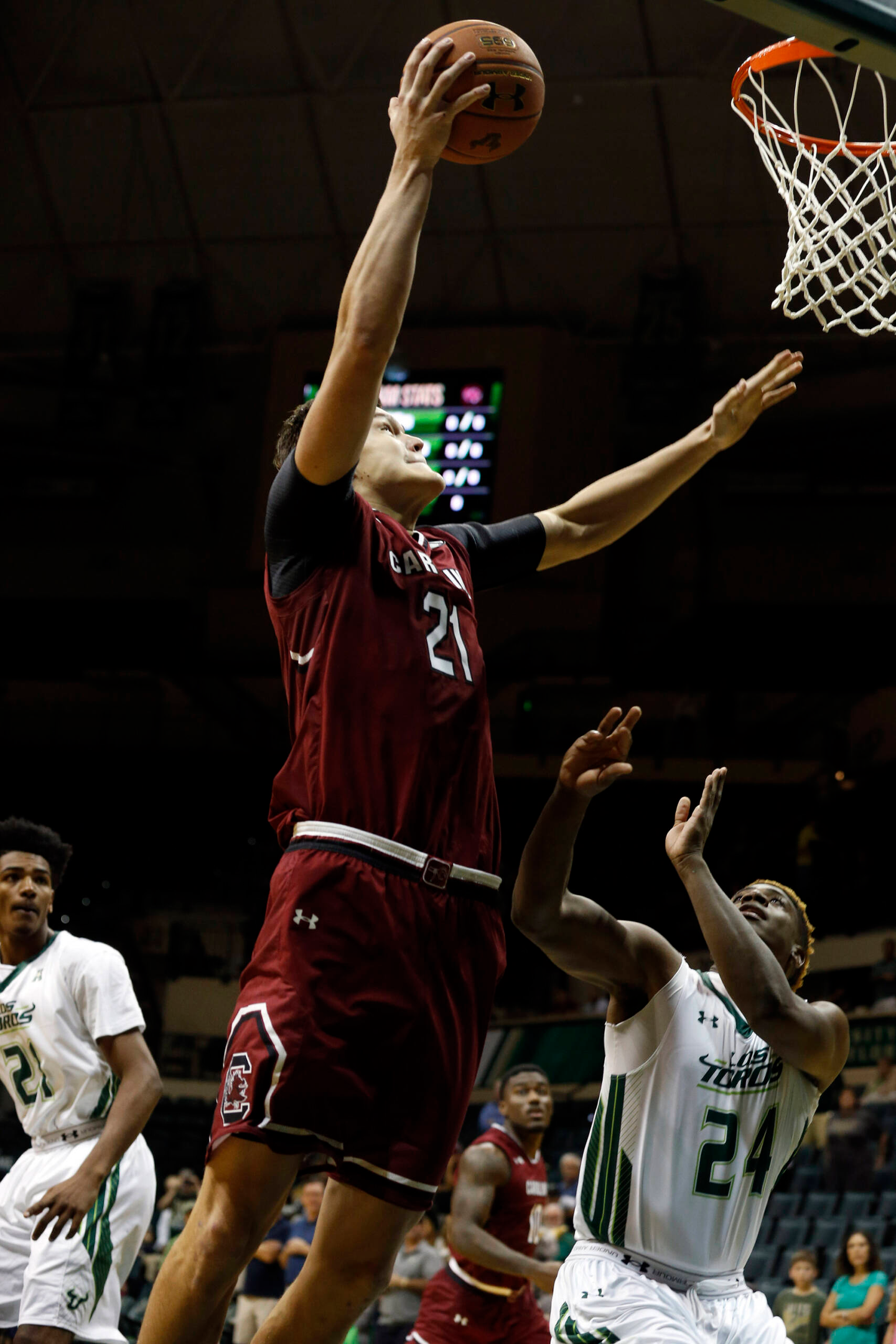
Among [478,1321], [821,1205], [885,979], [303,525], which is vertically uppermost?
[303,525]

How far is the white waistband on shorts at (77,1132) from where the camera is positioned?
4949 millimetres

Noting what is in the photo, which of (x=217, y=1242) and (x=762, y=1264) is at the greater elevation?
(x=217, y=1242)

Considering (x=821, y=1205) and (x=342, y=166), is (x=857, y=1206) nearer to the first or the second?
(x=821, y=1205)

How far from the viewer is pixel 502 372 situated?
15359 millimetres

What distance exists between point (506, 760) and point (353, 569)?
1525 centimetres

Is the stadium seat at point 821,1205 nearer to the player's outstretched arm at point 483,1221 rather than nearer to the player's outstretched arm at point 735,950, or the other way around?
the player's outstretched arm at point 483,1221

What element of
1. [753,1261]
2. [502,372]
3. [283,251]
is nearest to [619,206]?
[502,372]

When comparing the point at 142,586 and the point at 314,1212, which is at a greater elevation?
the point at 142,586

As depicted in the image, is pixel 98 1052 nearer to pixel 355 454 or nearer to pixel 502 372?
pixel 355 454

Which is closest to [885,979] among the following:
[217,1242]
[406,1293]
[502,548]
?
[406,1293]

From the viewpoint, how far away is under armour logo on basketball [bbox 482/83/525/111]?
10.8ft

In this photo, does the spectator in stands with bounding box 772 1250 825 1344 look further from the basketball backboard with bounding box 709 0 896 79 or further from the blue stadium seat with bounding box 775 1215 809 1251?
the basketball backboard with bounding box 709 0 896 79

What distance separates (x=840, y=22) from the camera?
3.17 m

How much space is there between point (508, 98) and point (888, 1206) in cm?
1023
